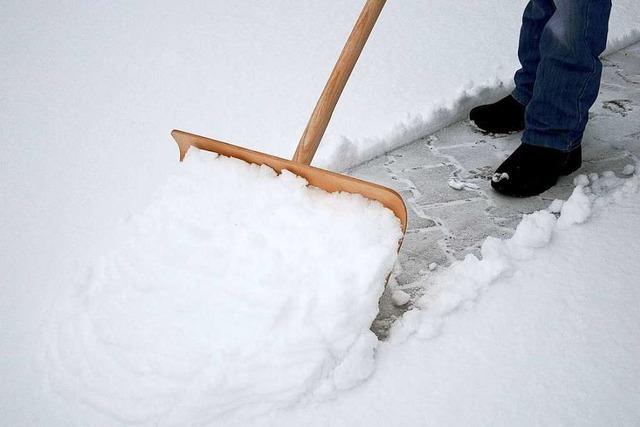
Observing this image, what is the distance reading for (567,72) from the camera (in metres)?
1.61

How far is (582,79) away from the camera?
63.4 inches

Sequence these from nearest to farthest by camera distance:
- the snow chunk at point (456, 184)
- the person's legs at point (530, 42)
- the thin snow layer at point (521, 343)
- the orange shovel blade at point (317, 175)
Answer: the thin snow layer at point (521, 343)
the orange shovel blade at point (317, 175)
the snow chunk at point (456, 184)
the person's legs at point (530, 42)

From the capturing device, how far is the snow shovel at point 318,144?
1.25m

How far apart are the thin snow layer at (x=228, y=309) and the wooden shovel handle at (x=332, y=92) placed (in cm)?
16

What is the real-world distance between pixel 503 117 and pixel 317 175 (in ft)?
4.03

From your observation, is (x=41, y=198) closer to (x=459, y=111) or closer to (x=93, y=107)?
(x=93, y=107)

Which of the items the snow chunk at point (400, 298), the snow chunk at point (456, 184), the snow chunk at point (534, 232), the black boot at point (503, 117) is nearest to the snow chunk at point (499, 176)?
the snow chunk at point (456, 184)

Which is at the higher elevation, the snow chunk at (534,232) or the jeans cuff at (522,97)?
the jeans cuff at (522,97)

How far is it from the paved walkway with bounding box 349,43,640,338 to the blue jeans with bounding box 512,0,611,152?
0.68 ft

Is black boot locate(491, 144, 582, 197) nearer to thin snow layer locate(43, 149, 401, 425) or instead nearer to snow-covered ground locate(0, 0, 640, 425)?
snow-covered ground locate(0, 0, 640, 425)

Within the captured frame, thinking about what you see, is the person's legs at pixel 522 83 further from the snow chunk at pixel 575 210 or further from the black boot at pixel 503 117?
the snow chunk at pixel 575 210

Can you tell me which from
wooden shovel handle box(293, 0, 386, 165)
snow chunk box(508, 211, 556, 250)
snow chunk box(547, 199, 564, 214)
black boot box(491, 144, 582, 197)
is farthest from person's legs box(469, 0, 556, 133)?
wooden shovel handle box(293, 0, 386, 165)

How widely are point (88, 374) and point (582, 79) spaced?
1711 mm

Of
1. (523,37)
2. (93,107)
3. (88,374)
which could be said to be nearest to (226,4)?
(93,107)
